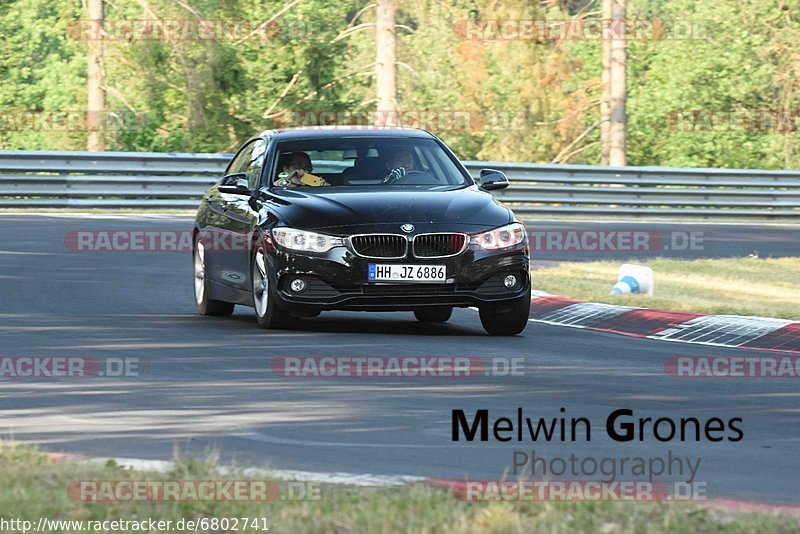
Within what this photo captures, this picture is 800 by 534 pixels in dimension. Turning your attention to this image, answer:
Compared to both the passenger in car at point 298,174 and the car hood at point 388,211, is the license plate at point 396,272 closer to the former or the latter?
the car hood at point 388,211

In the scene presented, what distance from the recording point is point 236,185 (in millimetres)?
13117

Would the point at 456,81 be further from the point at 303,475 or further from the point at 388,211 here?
the point at 303,475

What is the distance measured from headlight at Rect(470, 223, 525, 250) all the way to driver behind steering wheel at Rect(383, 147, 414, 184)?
1211mm

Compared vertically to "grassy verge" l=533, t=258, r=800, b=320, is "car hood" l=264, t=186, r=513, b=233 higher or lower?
higher

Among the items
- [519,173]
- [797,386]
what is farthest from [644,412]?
[519,173]

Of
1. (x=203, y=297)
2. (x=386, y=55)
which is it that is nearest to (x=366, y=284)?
(x=203, y=297)

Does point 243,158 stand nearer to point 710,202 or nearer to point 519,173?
point 519,173

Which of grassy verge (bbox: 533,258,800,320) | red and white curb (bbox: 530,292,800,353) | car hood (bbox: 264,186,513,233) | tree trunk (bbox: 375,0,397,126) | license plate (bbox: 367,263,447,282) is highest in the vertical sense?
tree trunk (bbox: 375,0,397,126)

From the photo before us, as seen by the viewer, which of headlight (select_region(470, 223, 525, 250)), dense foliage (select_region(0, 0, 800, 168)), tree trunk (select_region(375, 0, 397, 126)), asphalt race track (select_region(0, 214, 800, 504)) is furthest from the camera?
dense foliage (select_region(0, 0, 800, 168))

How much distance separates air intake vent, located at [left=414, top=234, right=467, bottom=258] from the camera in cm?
1191

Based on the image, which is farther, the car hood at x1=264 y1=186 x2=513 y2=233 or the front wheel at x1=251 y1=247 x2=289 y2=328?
the front wheel at x1=251 y1=247 x2=289 y2=328

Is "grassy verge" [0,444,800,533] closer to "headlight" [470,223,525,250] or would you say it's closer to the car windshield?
"headlight" [470,223,525,250]

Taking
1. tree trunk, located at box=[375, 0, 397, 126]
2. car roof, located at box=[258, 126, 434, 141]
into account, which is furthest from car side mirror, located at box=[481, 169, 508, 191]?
tree trunk, located at box=[375, 0, 397, 126]

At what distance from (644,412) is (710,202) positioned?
24.2m
